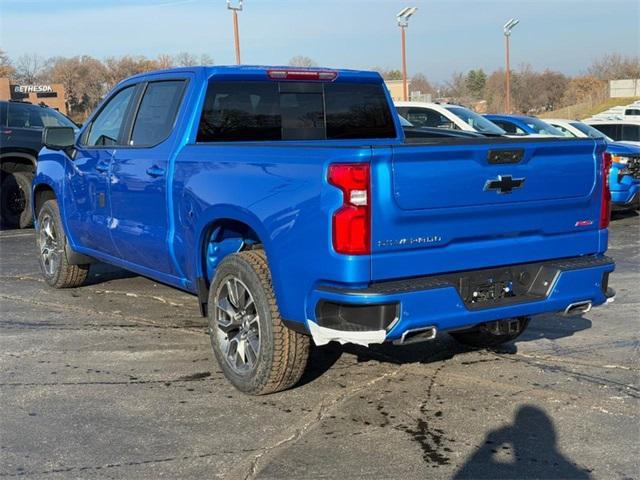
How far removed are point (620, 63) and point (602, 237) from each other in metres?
89.9

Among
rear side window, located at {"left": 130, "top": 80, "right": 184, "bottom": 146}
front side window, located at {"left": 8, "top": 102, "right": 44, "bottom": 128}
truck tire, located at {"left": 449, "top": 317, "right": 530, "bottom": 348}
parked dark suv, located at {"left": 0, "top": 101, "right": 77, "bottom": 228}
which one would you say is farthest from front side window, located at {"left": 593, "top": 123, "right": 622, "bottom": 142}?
rear side window, located at {"left": 130, "top": 80, "right": 184, "bottom": 146}

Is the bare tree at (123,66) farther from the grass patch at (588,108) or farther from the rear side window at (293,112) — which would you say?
the rear side window at (293,112)

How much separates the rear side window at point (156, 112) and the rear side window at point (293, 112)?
11.6 inches

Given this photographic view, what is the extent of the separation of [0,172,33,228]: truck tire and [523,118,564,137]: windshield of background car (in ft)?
31.4

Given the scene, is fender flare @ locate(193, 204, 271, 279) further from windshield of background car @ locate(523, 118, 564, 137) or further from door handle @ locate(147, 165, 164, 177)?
windshield of background car @ locate(523, 118, 564, 137)

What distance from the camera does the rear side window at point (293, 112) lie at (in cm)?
548

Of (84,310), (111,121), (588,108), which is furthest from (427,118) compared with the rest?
(588,108)

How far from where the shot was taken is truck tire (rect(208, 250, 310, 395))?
4352 mm

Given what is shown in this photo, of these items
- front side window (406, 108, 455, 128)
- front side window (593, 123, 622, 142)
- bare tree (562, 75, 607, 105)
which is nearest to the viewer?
front side window (406, 108, 455, 128)

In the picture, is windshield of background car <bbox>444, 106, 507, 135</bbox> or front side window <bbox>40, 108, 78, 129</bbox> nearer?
front side window <bbox>40, 108, 78, 129</bbox>

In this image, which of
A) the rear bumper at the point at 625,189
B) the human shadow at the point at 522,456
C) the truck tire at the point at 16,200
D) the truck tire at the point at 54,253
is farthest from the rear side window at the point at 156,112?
the rear bumper at the point at 625,189

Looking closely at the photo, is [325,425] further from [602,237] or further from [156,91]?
[156,91]

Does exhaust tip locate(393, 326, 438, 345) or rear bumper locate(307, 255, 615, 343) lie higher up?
rear bumper locate(307, 255, 615, 343)

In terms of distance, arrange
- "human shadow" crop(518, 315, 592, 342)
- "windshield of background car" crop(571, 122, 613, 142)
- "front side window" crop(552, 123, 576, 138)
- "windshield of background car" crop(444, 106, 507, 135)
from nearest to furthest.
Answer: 1. "human shadow" crop(518, 315, 592, 342)
2. "windshield of background car" crop(444, 106, 507, 135)
3. "windshield of background car" crop(571, 122, 613, 142)
4. "front side window" crop(552, 123, 576, 138)
